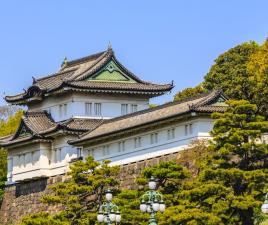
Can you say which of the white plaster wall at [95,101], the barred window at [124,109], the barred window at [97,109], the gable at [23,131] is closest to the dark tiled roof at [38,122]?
the gable at [23,131]

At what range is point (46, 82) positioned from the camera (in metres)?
73.5

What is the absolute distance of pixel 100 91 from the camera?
70125mm

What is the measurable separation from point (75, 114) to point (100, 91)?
2.06 m

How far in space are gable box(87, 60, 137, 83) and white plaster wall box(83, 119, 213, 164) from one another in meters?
6.55

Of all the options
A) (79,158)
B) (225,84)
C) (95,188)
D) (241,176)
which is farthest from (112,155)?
(241,176)

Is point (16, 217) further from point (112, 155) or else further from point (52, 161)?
point (112, 155)

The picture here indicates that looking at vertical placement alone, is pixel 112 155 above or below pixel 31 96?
below

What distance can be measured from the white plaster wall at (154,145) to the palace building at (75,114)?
0.27ft

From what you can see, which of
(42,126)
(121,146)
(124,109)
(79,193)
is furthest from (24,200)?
(79,193)

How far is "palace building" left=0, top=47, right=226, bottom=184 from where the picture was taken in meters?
65.4

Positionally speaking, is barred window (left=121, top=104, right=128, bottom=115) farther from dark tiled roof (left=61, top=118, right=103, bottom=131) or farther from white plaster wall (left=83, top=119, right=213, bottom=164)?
white plaster wall (left=83, top=119, right=213, bottom=164)

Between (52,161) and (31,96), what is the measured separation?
18.6 ft

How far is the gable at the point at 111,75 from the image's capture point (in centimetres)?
7100

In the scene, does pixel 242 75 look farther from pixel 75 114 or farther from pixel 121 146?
pixel 121 146
